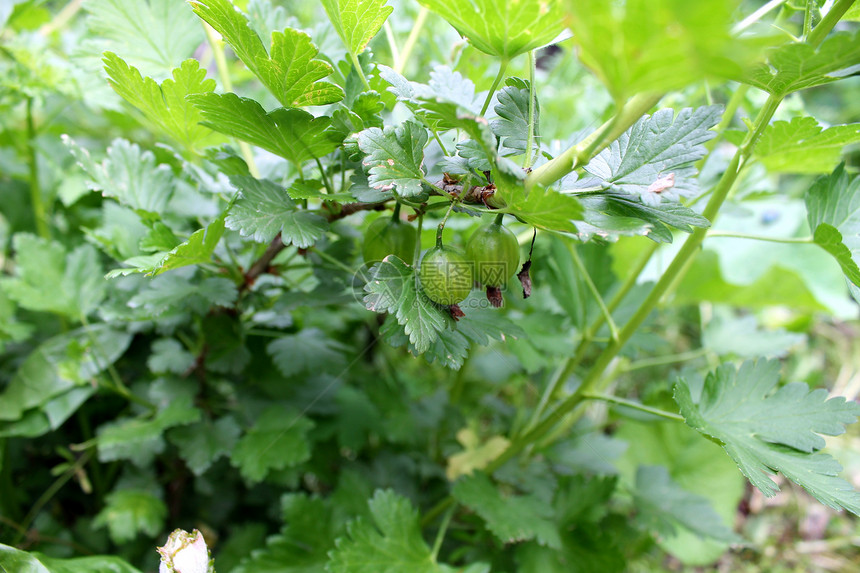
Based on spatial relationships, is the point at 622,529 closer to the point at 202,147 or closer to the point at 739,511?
the point at 739,511


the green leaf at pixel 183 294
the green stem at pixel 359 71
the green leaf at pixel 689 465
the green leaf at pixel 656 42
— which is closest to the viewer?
the green leaf at pixel 656 42

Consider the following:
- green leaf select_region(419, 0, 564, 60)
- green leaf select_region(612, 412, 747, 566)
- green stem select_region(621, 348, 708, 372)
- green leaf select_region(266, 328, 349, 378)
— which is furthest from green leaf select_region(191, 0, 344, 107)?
green leaf select_region(612, 412, 747, 566)

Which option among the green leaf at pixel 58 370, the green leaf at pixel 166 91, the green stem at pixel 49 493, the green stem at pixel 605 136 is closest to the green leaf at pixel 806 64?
the green stem at pixel 605 136

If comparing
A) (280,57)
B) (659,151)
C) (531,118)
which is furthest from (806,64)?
(280,57)

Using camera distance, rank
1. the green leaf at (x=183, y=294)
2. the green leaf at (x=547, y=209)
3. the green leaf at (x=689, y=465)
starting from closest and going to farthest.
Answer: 1. the green leaf at (x=547, y=209)
2. the green leaf at (x=183, y=294)
3. the green leaf at (x=689, y=465)

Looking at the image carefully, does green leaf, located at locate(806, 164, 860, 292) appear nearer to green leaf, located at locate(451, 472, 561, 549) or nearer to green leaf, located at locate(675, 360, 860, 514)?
green leaf, located at locate(675, 360, 860, 514)

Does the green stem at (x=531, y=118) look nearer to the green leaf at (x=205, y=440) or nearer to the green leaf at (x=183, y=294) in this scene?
the green leaf at (x=183, y=294)
